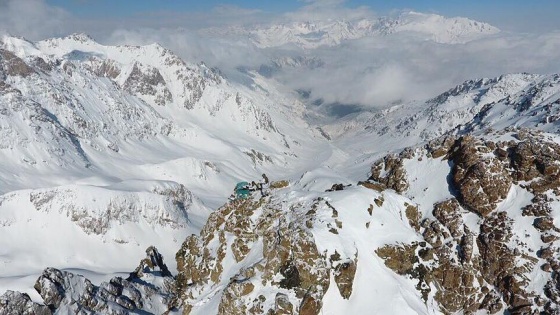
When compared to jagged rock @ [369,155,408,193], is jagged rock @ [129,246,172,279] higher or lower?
lower

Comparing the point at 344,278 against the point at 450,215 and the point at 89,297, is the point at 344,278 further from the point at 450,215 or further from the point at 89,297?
the point at 89,297

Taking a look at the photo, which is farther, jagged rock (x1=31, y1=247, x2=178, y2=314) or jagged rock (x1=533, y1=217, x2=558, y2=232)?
jagged rock (x1=31, y1=247, x2=178, y2=314)

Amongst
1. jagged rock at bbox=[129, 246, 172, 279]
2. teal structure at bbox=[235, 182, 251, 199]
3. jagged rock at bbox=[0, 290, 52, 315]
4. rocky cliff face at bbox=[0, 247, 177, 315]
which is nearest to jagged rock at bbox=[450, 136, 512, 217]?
teal structure at bbox=[235, 182, 251, 199]

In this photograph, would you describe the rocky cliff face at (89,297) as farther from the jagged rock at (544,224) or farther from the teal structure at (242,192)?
the jagged rock at (544,224)

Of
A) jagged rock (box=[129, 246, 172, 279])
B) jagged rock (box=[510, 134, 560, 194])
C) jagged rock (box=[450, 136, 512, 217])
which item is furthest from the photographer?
jagged rock (box=[129, 246, 172, 279])

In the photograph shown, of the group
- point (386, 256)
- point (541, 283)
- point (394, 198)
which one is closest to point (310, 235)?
point (386, 256)

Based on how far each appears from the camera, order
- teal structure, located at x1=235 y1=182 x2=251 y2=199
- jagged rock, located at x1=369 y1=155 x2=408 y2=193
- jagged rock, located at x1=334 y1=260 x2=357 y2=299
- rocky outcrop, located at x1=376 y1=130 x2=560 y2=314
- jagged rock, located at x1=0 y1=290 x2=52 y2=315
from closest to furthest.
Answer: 1. jagged rock, located at x1=334 y1=260 x2=357 y2=299
2. rocky outcrop, located at x1=376 y1=130 x2=560 y2=314
3. teal structure, located at x1=235 y1=182 x2=251 y2=199
4. jagged rock, located at x1=0 y1=290 x2=52 y2=315
5. jagged rock, located at x1=369 y1=155 x2=408 y2=193

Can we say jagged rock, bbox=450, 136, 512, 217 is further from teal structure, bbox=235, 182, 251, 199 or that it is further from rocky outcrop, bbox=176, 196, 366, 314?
teal structure, bbox=235, 182, 251, 199

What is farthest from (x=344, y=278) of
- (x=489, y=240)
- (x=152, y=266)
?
(x=152, y=266)

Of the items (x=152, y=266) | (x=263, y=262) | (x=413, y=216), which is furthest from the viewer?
(x=152, y=266)
